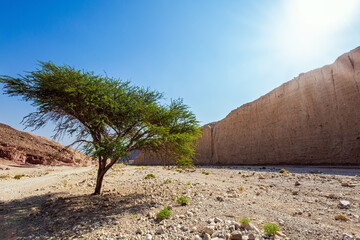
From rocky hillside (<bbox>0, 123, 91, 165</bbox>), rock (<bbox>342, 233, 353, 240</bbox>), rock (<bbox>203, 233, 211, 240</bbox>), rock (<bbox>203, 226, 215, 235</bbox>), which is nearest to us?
rock (<bbox>342, 233, 353, 240</bbox>)

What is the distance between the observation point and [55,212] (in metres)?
6.30

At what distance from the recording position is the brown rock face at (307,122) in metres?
18.8

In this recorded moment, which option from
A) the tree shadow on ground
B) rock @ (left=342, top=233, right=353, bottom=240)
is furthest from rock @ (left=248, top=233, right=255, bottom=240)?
the tree shadow on ground

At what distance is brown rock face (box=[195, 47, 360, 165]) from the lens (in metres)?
18.8

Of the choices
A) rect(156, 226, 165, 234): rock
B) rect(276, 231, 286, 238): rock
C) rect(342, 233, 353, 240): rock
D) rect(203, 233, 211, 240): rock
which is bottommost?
rect(156, 226, 165, 234): rock

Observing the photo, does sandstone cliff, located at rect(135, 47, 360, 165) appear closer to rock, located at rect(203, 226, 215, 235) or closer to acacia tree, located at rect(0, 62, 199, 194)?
acacia tree, located at rect(0, 62, 199, 194)

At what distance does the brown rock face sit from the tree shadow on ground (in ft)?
73.1

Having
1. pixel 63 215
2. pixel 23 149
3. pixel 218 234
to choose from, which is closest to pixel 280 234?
pixel 218 234

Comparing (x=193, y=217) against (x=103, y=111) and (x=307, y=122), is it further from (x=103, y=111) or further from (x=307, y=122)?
(x=307, y=122)

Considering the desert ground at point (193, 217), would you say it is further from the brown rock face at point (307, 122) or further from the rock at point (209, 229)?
the brown rock face at point (307, 122)

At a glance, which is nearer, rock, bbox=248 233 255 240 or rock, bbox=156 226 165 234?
rock, bbox=248 233 255 240

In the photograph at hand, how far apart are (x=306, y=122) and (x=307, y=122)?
0.37 feet

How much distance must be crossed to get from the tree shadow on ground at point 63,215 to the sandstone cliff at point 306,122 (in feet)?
32.0

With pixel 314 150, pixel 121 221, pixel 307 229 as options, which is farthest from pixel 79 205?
pixel 314 150
